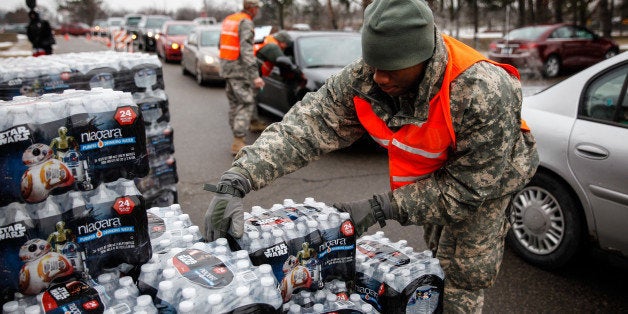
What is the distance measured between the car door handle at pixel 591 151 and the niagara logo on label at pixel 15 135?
3211 millimetres

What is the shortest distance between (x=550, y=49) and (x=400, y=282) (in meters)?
14.2

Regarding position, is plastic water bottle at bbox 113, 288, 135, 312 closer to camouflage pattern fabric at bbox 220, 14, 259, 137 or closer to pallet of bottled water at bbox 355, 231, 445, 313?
pallet of bottled water at bbox 355, 231, 445, 313

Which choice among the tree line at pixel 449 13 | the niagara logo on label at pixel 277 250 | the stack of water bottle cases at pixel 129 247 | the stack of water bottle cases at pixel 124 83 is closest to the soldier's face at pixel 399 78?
the stack of water bottle cases at pixel 129 247

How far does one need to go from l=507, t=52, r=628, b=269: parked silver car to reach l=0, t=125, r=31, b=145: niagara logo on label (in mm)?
2753

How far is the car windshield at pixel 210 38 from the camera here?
14000 millimetres

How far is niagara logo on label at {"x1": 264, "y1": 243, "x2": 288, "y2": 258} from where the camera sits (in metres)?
2.06

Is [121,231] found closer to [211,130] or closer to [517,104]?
[517,104]

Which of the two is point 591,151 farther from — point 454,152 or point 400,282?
point 400,282

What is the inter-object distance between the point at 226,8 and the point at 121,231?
6177 cm

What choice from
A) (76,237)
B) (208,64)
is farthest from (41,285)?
(208,64)

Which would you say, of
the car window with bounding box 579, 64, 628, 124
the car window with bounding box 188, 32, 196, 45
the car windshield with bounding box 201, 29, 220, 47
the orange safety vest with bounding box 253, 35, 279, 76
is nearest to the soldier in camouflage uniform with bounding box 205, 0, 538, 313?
the car window with bounding box 579, 64, 628, 124

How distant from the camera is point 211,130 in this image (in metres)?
8.59

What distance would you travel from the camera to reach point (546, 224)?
147 inches

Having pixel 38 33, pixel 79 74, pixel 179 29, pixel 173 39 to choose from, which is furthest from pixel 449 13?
pixel 79 74
